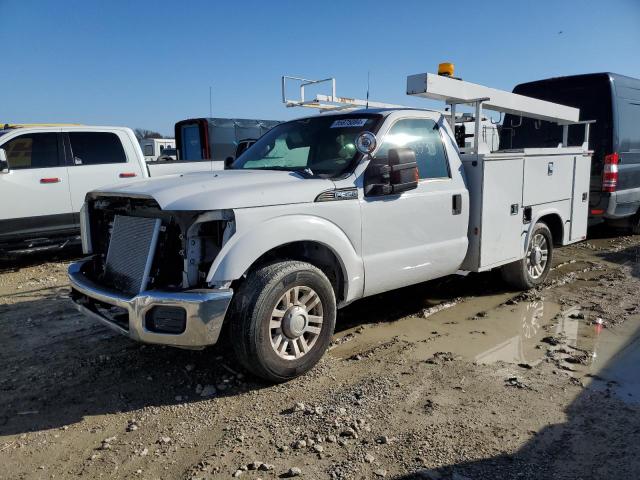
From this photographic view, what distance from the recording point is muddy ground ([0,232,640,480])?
2.82 m

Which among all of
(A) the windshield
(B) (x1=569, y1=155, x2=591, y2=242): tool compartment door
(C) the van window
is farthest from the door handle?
(C) the van window

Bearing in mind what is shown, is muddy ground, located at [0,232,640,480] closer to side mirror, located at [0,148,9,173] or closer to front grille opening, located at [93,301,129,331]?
front grille opening, located at [93,301,129,331]

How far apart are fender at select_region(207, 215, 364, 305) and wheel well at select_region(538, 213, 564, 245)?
11.1 feet

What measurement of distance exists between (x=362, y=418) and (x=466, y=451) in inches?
25.5

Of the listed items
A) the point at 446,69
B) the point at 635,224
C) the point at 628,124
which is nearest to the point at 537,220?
A: the point at 446,69

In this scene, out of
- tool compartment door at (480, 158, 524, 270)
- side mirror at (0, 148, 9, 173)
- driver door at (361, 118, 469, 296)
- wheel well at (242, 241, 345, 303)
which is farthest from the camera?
side mirror at (0, 148, 9, 173)

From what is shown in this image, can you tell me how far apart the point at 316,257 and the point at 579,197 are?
4.22 m

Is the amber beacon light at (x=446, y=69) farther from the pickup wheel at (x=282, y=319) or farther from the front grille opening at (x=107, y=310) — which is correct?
the front grille opening at (x=107, y=310)

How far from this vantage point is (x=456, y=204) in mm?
4883

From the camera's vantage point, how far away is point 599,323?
5.05 metres

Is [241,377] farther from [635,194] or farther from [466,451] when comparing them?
[635,194]

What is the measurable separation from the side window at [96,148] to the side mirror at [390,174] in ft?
18.4

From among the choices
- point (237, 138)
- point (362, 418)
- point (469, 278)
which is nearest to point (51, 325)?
point (362, 418)

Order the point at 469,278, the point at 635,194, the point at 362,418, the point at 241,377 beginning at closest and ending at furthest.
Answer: the point at 362,418
the point at 241,377
the point at 469,278
the point at 635,194
